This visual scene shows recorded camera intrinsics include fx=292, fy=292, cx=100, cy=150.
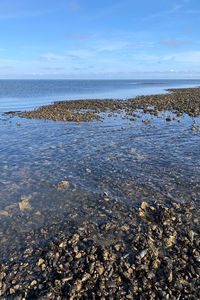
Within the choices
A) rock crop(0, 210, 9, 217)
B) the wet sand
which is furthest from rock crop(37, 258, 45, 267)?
rock crop(0, 210, 9, 217)

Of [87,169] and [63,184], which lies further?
[87,169]

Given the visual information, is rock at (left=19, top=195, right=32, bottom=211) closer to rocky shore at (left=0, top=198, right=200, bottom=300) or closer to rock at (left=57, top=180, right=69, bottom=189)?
rock at (left=57, top=180, right=69, bottom=189)

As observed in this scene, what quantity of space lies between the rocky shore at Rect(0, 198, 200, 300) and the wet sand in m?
0.03

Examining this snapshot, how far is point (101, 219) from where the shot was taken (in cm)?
1377

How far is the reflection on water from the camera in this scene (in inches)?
590

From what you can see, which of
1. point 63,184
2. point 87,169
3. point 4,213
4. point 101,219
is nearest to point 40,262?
point 101,219

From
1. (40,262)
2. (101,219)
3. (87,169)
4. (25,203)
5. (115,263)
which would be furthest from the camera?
(87,169)

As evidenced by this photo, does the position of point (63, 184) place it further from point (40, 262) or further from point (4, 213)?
point (40, 262)

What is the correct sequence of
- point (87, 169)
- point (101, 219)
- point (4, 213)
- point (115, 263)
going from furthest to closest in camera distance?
point (87, 169) → point (4, 213) → point (101, 219) → point (115, 263)

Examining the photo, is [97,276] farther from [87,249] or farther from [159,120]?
[159,120]

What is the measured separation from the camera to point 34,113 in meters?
50.5

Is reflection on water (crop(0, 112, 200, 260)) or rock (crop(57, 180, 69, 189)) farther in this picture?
rock (crop(57, 180, 69, 189))

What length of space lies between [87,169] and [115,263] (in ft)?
35.4

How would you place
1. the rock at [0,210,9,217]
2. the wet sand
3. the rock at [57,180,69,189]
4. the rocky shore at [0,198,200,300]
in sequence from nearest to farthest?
the rocky shore at [0,198,200,300], the wet sand, the rock at [0,210,9,217], the rock at [57,180,69,189]
